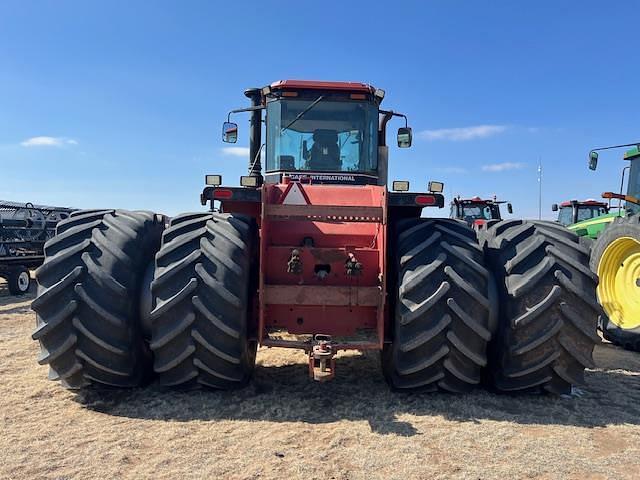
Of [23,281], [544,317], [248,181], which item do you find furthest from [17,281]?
[544,317]

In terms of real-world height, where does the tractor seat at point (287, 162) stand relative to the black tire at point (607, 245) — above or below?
above

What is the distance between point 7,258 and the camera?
12195mm

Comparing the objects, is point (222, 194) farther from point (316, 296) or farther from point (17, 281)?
point (17, 281)

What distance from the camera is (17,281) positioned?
12141 millimetres

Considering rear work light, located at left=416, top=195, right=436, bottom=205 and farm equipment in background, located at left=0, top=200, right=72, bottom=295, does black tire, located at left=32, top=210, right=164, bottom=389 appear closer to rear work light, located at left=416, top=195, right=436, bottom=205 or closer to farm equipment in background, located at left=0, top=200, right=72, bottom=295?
rear work light, located at left=416, top=195, right=436, bottom=205

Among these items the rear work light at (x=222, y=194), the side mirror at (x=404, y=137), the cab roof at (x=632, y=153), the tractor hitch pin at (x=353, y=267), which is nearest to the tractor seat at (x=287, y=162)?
the rear work light at (x=222, y=194)

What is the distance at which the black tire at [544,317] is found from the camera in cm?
421

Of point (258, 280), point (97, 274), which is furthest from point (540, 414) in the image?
point (97, 274)

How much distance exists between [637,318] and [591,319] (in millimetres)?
3726

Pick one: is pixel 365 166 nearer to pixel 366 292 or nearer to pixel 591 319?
pixel 366 292

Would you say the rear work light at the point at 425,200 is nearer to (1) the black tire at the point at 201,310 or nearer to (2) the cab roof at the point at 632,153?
(1) the black tire at the point at 201,310

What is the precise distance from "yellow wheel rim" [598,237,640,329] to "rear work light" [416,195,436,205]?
410 cm

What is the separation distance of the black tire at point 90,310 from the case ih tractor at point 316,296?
10mm

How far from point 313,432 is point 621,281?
5.86 meters
